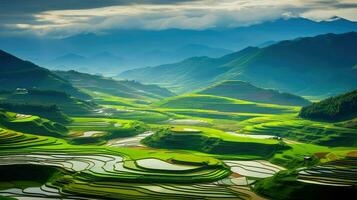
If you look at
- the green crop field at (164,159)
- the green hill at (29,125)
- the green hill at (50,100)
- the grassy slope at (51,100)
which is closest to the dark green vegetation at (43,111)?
the green crop field at (164,159)

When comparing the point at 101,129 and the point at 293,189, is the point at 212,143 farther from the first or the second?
the point at 293,189

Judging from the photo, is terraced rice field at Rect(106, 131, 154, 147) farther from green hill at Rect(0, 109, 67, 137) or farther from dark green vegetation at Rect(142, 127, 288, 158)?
green hill at Rect(0, 109, 67, 137)

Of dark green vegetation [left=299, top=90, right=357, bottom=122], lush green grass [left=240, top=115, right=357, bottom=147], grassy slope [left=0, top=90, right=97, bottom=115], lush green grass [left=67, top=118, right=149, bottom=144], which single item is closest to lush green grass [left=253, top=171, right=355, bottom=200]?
lush green grass [left=240, top=115, right=357, bottom=147]

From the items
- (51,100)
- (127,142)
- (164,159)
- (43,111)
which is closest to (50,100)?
(51,100)

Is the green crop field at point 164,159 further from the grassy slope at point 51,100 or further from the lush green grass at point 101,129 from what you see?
the grassy slope at point 51,100

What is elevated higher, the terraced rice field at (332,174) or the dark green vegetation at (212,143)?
the dark green vegetation at (212,143)

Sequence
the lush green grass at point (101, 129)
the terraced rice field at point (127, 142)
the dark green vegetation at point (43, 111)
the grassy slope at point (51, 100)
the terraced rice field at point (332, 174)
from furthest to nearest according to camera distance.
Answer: the grassy slope at point (51, 100) < the dark green vegetation at point (43, 111) < the lush green grass at point (101, 129) < the terraced rice field at point (127, 142) < the terraced rice field at point (332, 174)

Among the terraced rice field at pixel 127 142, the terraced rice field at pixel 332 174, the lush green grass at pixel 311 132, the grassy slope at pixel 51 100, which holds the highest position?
the grassy slope at pixel 51 100

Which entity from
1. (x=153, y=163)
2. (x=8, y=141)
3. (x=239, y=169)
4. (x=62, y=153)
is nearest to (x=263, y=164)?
(x=239, y=169)

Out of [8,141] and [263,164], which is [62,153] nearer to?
[8,141]

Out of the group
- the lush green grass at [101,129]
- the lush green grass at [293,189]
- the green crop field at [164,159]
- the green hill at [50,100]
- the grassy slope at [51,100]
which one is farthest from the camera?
the grassy slope at [51,100]

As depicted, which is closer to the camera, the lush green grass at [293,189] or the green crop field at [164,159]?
A: the lush green grass at [293,189]
